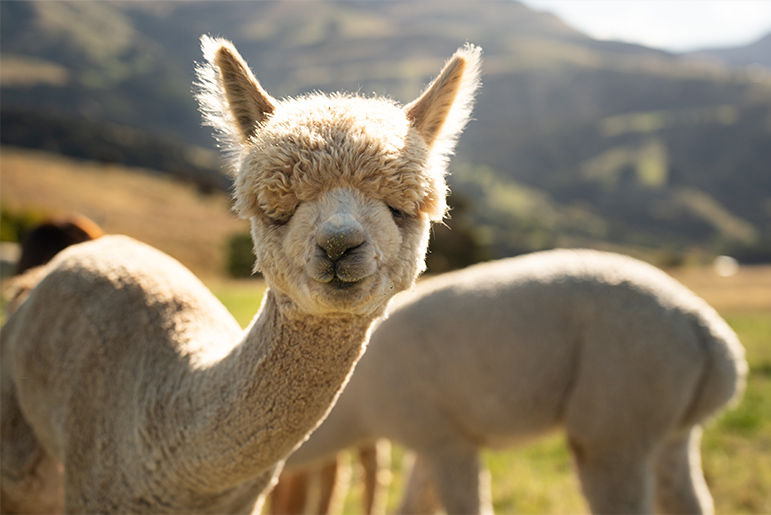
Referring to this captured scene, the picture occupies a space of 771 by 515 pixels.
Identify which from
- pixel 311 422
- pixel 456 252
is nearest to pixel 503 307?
pixel 311 422

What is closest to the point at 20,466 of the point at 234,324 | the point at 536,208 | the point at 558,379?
the point at 234,324

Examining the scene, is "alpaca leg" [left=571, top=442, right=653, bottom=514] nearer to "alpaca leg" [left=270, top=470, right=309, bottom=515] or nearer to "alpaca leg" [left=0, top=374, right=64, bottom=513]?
"alpaca leg" [left=270, top=470, right=309, bottom=515]

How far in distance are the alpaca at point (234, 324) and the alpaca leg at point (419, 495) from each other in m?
2.61

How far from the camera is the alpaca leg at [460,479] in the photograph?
4004 mm

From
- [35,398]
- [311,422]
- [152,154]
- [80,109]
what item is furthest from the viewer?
[80,109]

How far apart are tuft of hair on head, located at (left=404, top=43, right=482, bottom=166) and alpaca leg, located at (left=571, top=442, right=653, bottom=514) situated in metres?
2.46

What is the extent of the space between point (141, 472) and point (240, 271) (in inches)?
1272

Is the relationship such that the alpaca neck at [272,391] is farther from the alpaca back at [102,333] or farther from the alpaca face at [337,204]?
the alpaca back at [102,333]

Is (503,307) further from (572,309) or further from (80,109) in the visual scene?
(80,109)

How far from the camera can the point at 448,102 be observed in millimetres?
2377

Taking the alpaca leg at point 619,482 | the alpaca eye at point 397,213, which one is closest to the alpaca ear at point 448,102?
the alpaca eye at point 397,213

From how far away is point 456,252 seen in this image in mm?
28500

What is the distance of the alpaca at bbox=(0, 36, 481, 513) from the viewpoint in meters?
1.91

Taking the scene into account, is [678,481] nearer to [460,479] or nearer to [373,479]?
[460,479]
